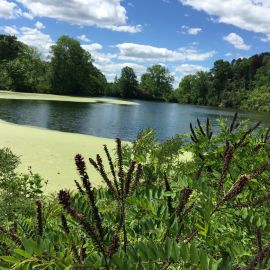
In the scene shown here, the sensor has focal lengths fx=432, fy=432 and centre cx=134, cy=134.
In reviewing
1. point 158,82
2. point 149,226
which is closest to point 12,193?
point 149,226

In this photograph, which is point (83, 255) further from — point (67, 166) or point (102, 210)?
point (67, 166)

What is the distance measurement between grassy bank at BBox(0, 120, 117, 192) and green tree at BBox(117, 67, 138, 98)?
105047 mm

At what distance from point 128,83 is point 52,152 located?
11298 cm

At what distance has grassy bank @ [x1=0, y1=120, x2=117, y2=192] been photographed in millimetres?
11012

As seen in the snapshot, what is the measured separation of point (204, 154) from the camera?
138 inches

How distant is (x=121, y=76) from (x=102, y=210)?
5039 inches

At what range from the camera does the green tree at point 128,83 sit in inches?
4903

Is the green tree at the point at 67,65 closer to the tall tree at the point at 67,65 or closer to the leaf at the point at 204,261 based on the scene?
the tall tree at the point at 67,65

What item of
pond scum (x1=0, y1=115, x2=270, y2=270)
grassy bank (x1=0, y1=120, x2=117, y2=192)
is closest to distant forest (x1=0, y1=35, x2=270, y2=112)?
grassy bank (x1=0, y1=120, x2=117, y2=192)

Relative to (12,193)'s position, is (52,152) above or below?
below

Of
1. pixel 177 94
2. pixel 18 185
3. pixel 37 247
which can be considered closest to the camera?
pixel 37 247

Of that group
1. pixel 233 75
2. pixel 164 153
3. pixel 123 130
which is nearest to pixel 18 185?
pixel 164 153

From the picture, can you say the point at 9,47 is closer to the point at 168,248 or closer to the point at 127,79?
the point at 127,79

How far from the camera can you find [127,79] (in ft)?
419
